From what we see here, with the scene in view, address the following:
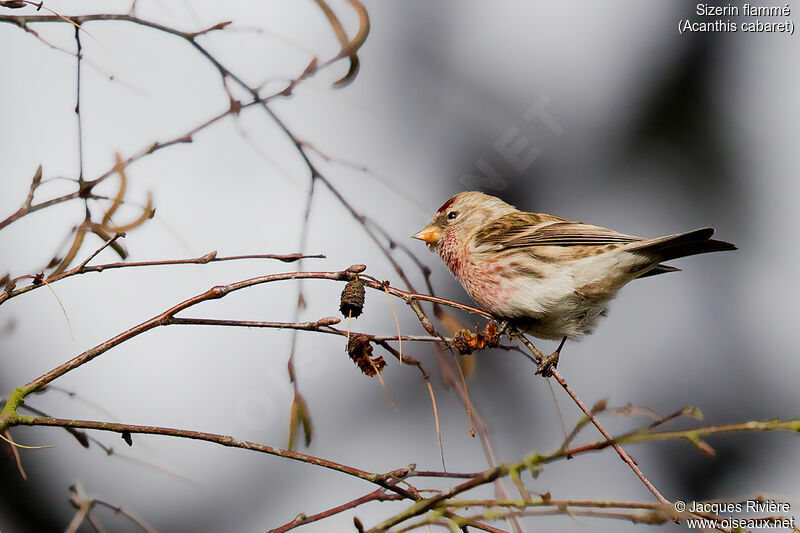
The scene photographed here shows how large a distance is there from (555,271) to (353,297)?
1.43m

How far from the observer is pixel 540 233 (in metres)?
2.98

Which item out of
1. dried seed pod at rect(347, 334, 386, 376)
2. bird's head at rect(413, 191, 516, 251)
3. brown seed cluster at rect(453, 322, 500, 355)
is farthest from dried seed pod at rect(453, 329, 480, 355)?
bird's head at rect(413, 191, 516, 251)

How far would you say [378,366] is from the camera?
1.63 metres

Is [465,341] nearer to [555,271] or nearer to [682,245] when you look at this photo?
[682,245]

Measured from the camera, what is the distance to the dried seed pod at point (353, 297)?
1507mm

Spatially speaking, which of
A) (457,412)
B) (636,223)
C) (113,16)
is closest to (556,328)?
(113,16)

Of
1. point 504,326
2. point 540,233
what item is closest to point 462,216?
point 540,233

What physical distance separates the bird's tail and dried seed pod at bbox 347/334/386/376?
3.25 ft

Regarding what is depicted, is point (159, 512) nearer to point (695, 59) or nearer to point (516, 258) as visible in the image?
point (516, 258)

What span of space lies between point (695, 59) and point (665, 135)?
0.58 m

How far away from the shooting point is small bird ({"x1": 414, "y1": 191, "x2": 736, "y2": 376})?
2717 millimetres

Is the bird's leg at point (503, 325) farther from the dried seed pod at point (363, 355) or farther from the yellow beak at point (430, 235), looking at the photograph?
the dried seed pod at point (363, 355)

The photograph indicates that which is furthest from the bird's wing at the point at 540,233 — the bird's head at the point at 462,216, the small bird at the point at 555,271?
the bird's head at the point at 462,216

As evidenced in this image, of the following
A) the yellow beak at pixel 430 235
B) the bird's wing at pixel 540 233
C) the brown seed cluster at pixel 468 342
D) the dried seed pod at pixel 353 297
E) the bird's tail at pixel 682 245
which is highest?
the yellow beak at pixel 430 235
